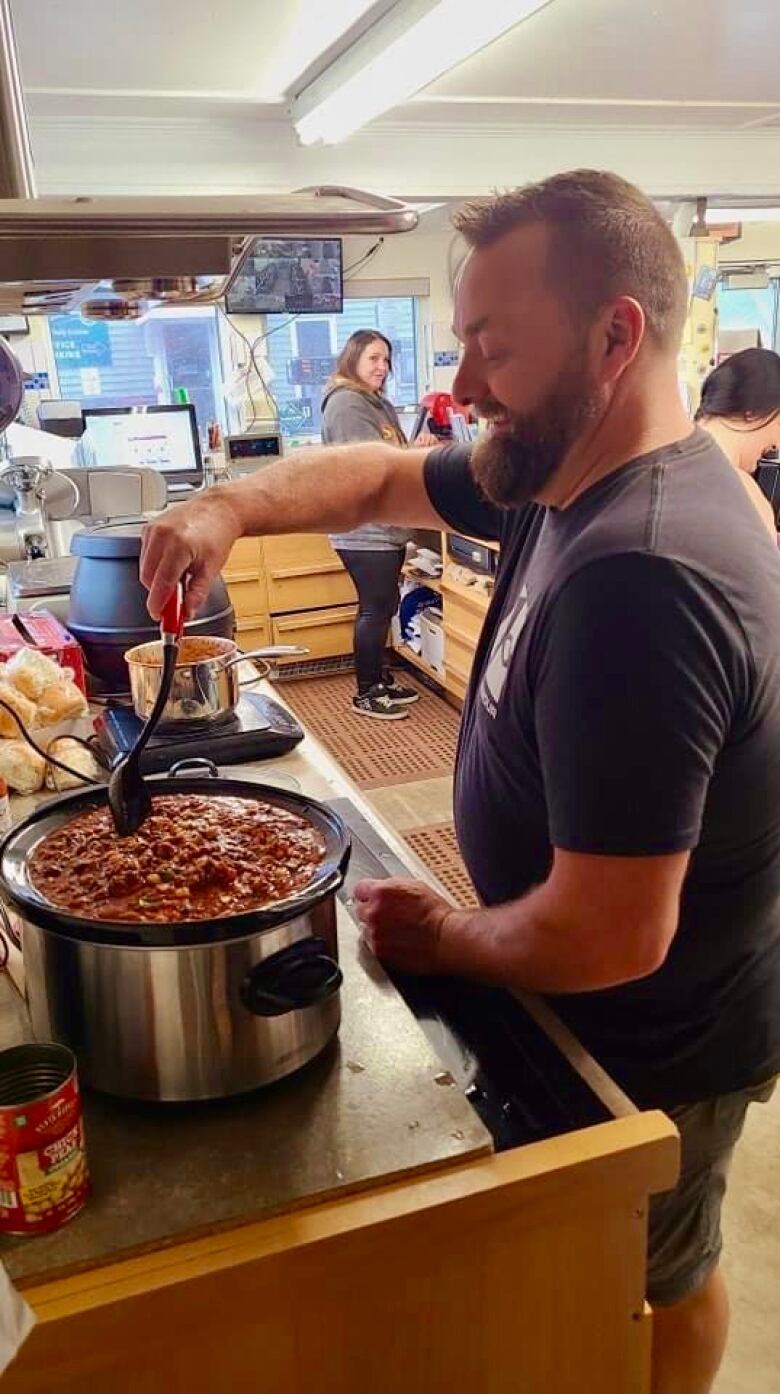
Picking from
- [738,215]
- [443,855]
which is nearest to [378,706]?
[443,855]

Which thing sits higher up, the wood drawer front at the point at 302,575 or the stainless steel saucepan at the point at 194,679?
the stainless steel saucepan at the point at 194,679

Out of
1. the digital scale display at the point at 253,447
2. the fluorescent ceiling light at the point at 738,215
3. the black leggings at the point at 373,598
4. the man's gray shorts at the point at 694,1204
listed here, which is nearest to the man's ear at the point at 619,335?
the man's gray shorts at the point at 694,1204

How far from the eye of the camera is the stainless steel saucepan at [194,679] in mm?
1535

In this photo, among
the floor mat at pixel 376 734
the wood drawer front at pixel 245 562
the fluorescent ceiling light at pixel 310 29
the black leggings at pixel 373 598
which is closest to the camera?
the fluorescent ceiling light at pixel 310 29

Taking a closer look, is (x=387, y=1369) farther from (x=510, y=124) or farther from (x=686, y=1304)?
(x=510, y=124)

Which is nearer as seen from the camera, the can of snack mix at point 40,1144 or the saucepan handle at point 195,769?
the can of snack mix at point 40,1144

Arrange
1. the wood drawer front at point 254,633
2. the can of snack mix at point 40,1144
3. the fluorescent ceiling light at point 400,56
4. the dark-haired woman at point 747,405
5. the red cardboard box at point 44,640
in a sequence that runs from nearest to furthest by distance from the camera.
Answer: the can of snack mix at point 40,1144
the red cardboard box at point 44,640
the dark-haired woman at point 747,405
the fluorescent ceiling light at point 400,56
the wood drawer front at point 254,633

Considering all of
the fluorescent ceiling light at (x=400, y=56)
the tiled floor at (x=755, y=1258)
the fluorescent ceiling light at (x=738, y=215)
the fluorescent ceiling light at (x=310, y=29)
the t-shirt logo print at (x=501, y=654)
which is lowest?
the tiled floor at (x=755, y=1258)

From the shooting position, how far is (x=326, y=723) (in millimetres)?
4531

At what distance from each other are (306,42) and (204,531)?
2.70 m

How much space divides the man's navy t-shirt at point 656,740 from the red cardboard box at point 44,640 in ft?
2.70

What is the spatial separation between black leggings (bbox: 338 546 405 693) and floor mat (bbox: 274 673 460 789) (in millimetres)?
242

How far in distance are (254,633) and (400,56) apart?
250cm

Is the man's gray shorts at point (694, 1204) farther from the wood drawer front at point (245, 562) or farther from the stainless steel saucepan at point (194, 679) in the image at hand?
the wood drawer front at point (245, 562)
